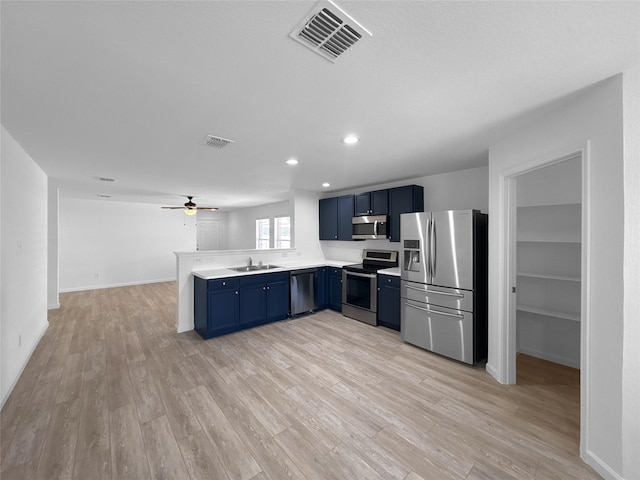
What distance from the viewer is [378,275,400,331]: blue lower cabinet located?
3980 millimetres

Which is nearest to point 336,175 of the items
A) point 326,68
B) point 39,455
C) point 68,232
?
point 326,68

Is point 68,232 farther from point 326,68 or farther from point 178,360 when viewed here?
point 326,68

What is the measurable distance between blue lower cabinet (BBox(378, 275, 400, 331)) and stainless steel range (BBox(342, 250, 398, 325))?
8 centimetres

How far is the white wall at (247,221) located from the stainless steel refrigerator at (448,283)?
525cm

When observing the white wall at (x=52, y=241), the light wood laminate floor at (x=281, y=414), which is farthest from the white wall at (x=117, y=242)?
the light wood laminate floor at (x=281, y=414)

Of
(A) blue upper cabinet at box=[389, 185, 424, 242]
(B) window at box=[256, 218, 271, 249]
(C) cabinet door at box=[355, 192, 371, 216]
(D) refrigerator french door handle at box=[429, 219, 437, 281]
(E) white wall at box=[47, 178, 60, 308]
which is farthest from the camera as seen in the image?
(B) window at box=[256, 218, 271, 249]

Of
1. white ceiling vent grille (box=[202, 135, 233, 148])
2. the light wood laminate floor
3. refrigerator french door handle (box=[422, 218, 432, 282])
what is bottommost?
the light wood laminate floor

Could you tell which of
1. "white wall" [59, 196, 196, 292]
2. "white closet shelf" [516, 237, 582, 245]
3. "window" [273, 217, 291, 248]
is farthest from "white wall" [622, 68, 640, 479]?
"white wall" [59, 196, 196, 292]

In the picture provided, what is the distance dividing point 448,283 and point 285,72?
9.25 ft

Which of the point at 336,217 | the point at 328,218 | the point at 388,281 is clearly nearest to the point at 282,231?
the point at 328,218

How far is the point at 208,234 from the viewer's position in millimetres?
10289

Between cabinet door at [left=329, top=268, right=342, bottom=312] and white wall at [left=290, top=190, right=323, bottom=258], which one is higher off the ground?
white wall at [left=290, top=190, right=323, bottom=258]

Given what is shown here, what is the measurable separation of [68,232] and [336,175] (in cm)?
733

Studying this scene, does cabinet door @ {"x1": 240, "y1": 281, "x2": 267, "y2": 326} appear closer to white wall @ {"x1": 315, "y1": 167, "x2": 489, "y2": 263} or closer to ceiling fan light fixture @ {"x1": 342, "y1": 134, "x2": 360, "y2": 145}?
white wall @ {"x1": 315, "y1": 167, "x2": 489, "y2": 263}
